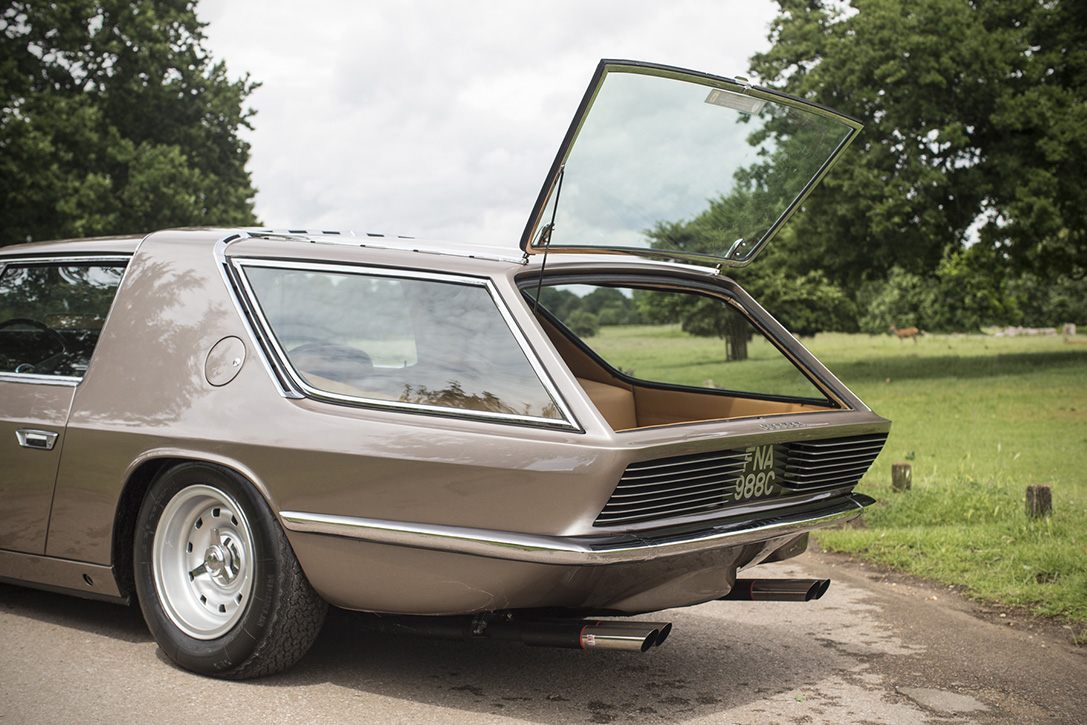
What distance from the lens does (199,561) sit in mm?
3707

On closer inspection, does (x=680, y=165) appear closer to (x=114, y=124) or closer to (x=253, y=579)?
(x=253, y=579)

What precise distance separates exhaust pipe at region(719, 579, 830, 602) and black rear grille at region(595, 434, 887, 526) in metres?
0.41

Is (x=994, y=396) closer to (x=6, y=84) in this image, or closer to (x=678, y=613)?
(x=678, y=613)

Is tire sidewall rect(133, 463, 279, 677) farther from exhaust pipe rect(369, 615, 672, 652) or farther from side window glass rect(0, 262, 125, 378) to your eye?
side window glass rect(0, 262, 125, 378)

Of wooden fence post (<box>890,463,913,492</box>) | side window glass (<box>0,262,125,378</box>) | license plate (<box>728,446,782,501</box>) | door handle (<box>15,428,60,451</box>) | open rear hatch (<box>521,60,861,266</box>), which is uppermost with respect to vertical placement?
open rear hatch (<box>521,60,861,266</box>)

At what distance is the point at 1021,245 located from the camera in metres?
25.4

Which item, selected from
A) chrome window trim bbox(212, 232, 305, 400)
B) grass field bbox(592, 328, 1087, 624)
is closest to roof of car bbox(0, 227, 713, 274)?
chrome window trim bbox(212, 232, 305, 400)

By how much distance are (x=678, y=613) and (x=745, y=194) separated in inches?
87.0

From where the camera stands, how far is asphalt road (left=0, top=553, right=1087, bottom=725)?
3.31 m

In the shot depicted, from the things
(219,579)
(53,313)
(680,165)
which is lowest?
(219,579)

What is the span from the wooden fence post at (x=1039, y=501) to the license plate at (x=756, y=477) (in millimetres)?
3562

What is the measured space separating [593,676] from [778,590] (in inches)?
33.6

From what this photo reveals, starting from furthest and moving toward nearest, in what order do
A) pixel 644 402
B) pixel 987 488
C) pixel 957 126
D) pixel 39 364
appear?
pixel 957 126 → pixel 987 488 → pixel 644 402 → pixel 39 364

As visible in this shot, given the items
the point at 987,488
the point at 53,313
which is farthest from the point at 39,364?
the point at 987,488
